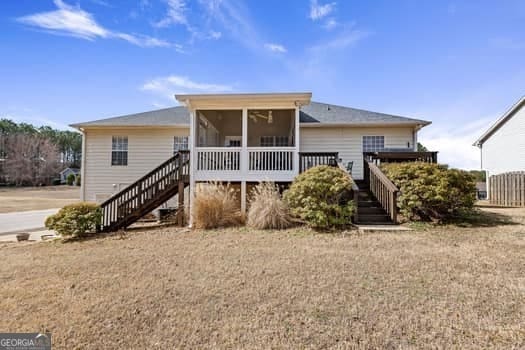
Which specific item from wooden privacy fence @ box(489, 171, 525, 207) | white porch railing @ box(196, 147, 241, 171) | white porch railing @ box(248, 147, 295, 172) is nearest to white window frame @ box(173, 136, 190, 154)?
white porch railing @ box(196, 147, 241, 171)

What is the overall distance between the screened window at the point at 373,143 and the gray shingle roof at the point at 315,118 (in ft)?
2.44

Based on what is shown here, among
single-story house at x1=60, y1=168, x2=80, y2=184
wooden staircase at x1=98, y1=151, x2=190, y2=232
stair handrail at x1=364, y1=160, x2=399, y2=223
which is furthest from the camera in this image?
single-story house at x1=60, y1=168, x2=80, y2=184

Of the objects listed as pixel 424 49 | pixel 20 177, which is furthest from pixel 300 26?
pixel 20 177

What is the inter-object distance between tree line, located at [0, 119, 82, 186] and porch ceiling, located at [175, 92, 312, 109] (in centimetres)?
Answer: 5089

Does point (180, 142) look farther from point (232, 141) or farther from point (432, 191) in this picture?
point (432, 191)

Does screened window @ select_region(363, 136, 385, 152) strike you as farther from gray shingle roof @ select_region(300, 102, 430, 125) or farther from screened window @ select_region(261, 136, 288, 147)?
screened window @ select_region(261, 136, 288, 147)

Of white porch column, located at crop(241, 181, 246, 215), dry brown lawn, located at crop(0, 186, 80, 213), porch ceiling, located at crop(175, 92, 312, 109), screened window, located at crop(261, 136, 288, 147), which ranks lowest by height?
dry brown lawn, located at crop(0, 186, 80, 213)

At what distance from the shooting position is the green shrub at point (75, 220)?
23.8ft

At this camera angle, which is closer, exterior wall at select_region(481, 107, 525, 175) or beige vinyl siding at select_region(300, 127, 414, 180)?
beige vinyl siding at select_region(300, 127, 414, 180)

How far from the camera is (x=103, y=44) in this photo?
980cm

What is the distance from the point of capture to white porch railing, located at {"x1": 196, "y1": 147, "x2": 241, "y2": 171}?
9.23m

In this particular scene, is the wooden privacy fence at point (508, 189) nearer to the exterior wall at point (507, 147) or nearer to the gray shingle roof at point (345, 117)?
the exterior wall at point (507, 147)

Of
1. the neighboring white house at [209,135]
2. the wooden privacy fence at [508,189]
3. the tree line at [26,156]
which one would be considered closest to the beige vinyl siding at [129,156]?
the neighboring white house at [209,135]

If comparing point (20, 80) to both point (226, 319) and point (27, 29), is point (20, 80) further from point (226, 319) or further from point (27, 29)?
point (226, 319)
